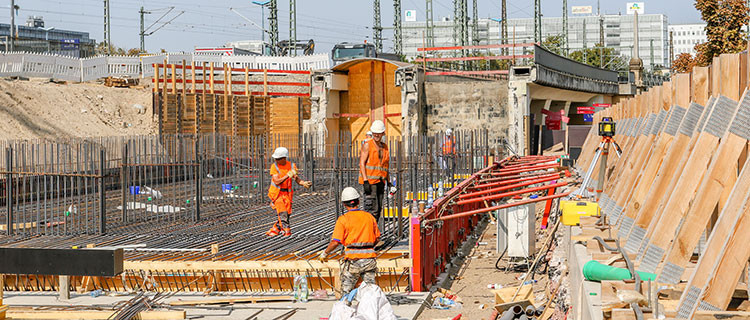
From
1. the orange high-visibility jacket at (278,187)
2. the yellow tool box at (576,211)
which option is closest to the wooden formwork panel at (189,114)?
the orange high-visibility jacket at (278,187)

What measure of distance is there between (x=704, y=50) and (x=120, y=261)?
31.9m

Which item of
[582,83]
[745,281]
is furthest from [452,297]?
[582,83]

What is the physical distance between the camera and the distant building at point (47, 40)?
7219 centimetres

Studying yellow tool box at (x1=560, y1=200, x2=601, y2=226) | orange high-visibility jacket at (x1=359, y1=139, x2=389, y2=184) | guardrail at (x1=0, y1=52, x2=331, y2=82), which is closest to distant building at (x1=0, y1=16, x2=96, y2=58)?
guardrail at (x1=0, y1=52, x2=331, y2=82)

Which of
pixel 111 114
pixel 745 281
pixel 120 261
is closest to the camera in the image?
pixel 745 281

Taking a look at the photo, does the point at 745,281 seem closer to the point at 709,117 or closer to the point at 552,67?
the point at 709,117

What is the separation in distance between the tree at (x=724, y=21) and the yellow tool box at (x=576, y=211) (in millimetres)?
21550

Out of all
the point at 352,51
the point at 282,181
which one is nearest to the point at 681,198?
the point at 282,181

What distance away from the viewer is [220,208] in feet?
64.5

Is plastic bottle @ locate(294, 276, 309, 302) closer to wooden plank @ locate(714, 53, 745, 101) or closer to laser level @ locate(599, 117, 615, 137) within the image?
laser level @ locate(599, 117, 615, 137)

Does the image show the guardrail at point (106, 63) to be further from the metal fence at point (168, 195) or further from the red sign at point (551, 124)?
the metal fence at point (168, 195)

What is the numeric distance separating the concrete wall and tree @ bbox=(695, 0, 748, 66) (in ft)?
25.3

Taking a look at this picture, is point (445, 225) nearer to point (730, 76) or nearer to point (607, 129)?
point (607, 129)

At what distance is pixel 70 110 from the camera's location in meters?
40.6
